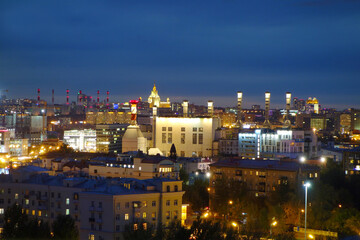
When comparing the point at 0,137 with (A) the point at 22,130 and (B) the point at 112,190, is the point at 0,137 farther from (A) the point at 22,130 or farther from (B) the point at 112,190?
(B) the point at 112,190

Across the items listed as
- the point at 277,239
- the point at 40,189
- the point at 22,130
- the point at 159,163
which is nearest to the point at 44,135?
the point at 22,130

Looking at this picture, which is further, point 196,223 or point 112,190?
point 112,190

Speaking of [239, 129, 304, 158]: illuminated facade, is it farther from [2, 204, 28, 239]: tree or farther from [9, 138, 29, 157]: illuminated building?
[2, 204, 28, 239]: tree

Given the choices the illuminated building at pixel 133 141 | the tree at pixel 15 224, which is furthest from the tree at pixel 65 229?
the illuminated building at pixel 133 141

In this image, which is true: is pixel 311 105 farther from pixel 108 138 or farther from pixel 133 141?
pixel 133 141

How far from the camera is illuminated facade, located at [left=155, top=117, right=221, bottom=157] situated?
29922mm

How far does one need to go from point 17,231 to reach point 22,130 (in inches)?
1891

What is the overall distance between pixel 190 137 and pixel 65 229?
18005 millimetres

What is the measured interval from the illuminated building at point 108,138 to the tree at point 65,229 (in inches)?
1105

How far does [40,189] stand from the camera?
15.2m

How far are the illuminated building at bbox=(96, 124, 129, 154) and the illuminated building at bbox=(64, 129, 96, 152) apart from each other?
2.72ft

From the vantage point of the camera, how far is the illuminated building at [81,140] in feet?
139

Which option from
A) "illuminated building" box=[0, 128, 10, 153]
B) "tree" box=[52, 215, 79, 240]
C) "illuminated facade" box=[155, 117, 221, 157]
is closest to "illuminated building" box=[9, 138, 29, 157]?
"illuminated building" box=[0, 128, 10, 153]

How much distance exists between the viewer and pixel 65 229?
40.1 feet
